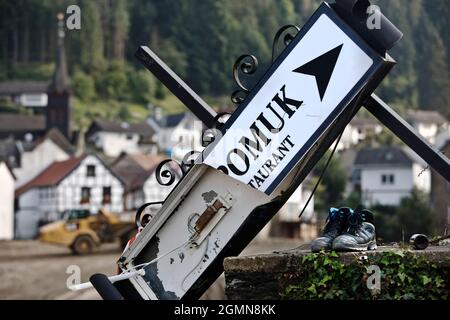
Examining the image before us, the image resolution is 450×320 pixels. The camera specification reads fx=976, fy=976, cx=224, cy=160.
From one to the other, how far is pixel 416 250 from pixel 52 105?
318ft

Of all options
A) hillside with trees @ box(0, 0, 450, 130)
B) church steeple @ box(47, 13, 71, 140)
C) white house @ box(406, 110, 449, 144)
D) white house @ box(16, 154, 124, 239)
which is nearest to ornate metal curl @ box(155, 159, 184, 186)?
white house @ box(406, 110, 449, 144)

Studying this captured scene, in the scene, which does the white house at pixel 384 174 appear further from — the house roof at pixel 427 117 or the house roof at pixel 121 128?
the house roof at pixel 121 128

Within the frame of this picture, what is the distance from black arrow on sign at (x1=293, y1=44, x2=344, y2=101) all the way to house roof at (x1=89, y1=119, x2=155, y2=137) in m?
84.2

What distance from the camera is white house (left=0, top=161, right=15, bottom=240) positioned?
64.6 meters

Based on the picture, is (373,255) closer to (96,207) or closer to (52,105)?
(96,207)

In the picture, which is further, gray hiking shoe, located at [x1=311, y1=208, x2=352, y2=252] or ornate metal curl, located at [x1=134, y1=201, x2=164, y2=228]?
ornate metal curl, located at [x1=134, y1=201, x2=164, y2=228]

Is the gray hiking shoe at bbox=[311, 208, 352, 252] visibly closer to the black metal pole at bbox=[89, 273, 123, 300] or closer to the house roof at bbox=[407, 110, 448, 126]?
the black metal pole at bbox=[89, 273, 123, 300]

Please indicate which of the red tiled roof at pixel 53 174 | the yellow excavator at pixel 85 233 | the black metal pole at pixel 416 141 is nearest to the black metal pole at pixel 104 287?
the black metal pole at pixel 416 141

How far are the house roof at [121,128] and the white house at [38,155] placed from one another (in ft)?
21.4

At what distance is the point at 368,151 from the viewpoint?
2923 inches

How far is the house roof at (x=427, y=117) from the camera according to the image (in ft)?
207
